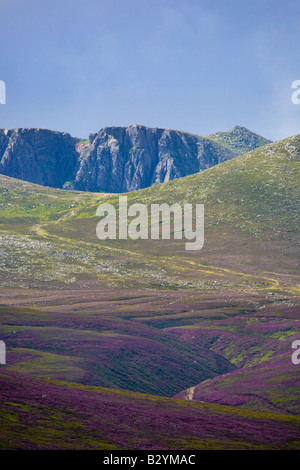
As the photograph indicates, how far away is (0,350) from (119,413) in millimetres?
40935

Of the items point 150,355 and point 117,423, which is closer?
point 117,423

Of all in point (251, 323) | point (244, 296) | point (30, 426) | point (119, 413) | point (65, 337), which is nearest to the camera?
point (30, 426)

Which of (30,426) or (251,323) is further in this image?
(251,323)

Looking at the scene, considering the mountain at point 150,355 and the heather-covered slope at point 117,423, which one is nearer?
the heather-covered slope at point 117,423

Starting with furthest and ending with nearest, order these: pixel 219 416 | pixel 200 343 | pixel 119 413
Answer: pixel 200 343 → pixel 219 416 → pixel 119 413

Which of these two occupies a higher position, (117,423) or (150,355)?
(117,423)

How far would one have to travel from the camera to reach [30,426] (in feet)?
131

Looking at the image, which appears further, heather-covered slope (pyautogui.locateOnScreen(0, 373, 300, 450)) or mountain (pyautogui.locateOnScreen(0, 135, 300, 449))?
mountain (pyautogui.locateOnScreen(0, 135, 300, 449))

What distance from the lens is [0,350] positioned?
274ft
